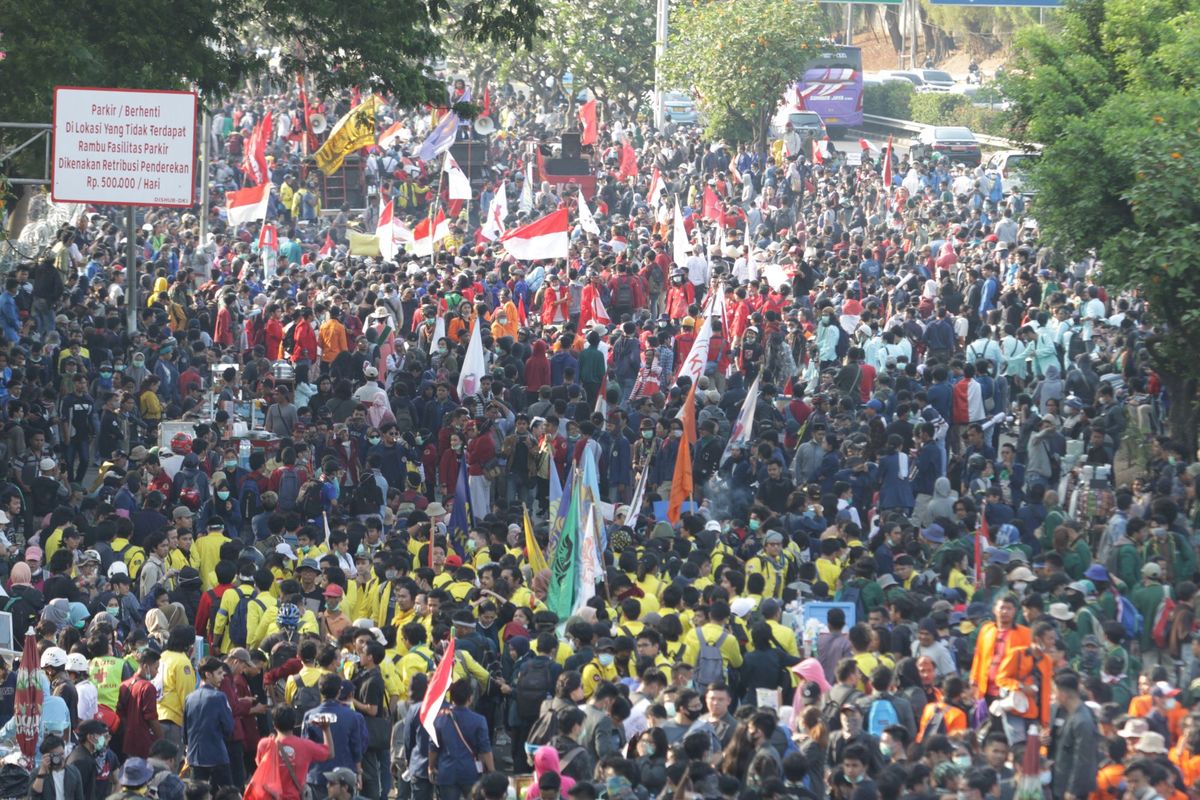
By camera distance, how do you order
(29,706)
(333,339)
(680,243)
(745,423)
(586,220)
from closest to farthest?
(29,706) < (745,423) < (333,339) < (680,243) < (586,220)

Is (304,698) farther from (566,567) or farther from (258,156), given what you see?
(258,156)

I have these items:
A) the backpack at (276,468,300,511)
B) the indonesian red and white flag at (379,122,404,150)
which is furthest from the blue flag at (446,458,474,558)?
the indonesian red and white flag at (379,122,404,150)

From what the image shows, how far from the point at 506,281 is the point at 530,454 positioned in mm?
8099

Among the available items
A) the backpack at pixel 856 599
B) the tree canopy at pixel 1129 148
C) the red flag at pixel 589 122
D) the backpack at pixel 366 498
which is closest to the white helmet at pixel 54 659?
the backpack at pixel 856 599

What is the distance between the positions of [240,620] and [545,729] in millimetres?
3047

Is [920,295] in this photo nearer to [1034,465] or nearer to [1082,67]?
[1082,67]

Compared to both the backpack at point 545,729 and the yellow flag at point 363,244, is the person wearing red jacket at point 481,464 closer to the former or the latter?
the backpack at point 545,729

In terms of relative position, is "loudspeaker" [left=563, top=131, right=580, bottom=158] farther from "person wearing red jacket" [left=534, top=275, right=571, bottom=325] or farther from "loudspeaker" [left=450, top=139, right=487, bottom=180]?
"person wearing red jacket" [left=534, top=275, right=571, bottom=325]

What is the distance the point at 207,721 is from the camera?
11.5 meters

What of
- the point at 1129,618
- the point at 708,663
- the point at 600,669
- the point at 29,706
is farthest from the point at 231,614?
the point at 1129,618

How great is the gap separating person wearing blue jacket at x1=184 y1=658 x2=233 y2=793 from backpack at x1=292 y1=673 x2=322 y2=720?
16.7 inches

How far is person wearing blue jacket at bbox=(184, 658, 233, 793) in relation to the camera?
11547 mm

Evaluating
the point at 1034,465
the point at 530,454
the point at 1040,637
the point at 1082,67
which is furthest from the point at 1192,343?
the point at 1040,637

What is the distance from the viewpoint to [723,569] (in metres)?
13.3
